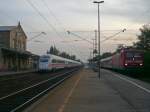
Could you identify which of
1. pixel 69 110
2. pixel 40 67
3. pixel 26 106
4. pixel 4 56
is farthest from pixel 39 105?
pixel 4 56

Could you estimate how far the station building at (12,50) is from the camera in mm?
77669

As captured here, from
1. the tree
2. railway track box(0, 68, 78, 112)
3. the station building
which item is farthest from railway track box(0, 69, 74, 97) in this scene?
the tree

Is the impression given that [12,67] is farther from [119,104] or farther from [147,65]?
[119,104]

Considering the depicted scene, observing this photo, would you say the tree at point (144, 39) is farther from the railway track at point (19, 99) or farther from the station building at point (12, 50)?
the railway track at point (19, 99)

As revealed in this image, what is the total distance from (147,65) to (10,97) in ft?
108

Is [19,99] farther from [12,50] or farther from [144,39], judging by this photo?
[144,39]

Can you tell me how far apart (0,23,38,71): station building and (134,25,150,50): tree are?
29.9m

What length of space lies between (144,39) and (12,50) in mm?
47020

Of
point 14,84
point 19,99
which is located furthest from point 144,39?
point 19,99

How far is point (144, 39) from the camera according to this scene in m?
110

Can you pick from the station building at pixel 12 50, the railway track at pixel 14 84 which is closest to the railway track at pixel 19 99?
the railway track at pixel 14 84

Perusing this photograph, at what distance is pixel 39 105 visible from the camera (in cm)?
1814

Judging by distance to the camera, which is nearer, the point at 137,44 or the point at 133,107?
the point at 133,107

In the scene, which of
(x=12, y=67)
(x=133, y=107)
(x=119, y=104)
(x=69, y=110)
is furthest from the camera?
(x=12, y=67)
